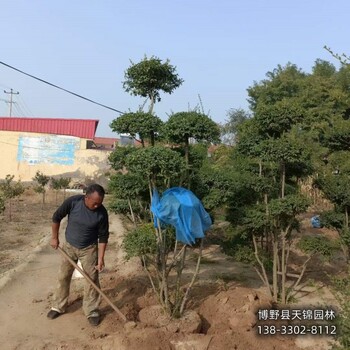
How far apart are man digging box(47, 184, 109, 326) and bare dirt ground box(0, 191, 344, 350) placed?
7.5 inches

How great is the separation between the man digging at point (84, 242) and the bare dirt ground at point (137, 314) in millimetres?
191

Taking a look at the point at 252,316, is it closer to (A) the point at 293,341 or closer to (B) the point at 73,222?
(A) the point at 293,341

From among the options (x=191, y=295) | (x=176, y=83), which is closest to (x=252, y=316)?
(x=191, y=295)

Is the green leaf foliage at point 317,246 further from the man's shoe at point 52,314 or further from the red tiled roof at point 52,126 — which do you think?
the red tiled roof at point 52,126

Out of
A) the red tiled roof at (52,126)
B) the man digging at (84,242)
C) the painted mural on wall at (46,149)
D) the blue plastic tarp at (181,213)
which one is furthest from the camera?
the red tiled roof at (52,126)

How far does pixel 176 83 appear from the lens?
5168 millimetres

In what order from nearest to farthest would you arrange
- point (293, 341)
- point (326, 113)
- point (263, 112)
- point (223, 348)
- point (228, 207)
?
1. point (223, 348)
2. point (293, 341)
3. point (263, 112)
4. point (228, 207)
5. point (326, 113)

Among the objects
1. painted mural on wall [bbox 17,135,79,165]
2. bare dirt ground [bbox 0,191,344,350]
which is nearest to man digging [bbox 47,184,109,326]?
bare dirt ground [bbox 0,191,344,350]

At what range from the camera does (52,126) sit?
27719 millimetres

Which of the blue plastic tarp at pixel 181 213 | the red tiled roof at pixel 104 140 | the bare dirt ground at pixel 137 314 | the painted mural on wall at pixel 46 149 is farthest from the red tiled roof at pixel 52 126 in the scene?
the blue plastic tarp at pixel 181 213

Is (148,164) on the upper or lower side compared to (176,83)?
lower

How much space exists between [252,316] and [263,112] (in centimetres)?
242

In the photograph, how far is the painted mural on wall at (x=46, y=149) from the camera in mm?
26500

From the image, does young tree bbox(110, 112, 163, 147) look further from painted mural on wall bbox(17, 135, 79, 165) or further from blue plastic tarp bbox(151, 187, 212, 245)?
painted mural on wall bbox(17, 135, 79, 165)
